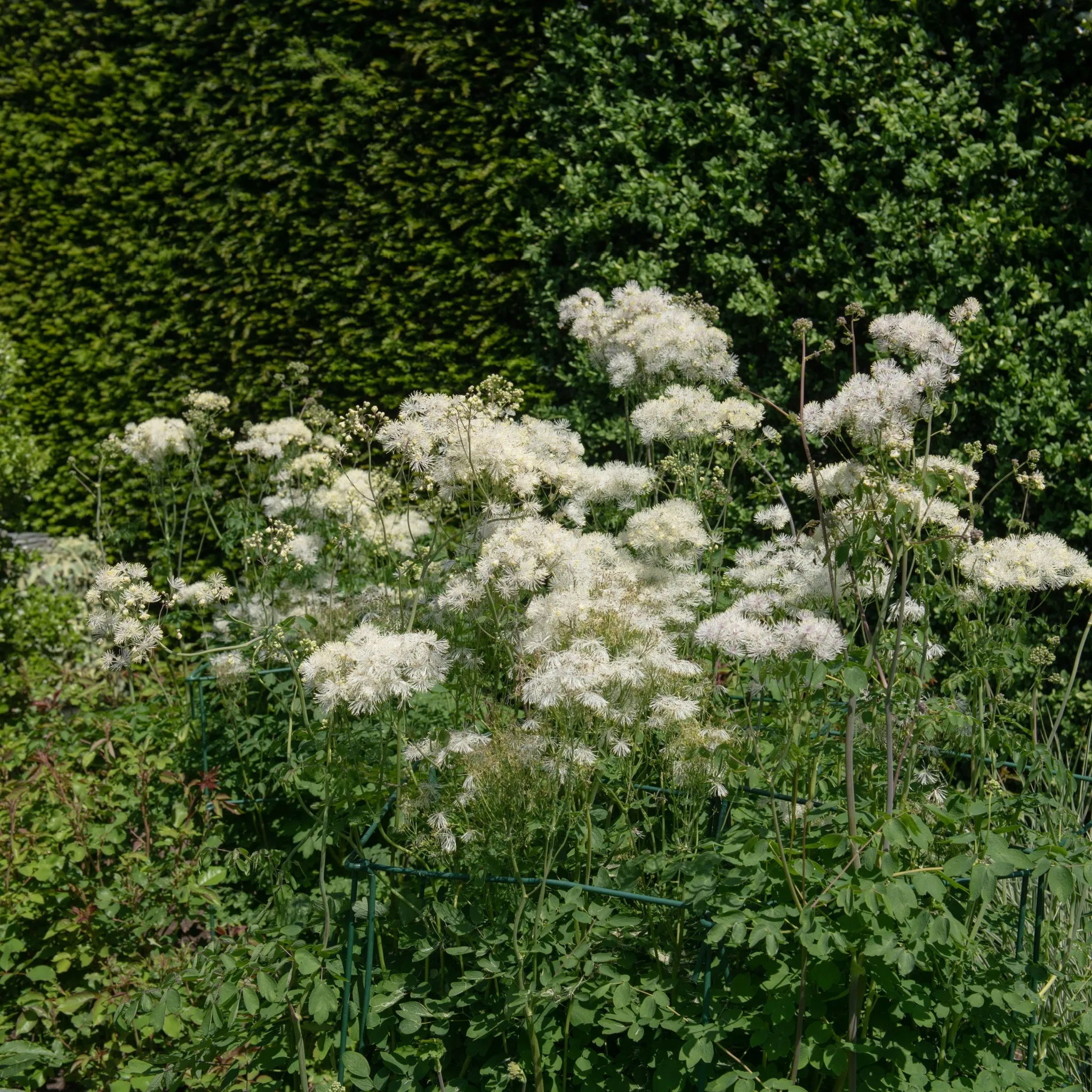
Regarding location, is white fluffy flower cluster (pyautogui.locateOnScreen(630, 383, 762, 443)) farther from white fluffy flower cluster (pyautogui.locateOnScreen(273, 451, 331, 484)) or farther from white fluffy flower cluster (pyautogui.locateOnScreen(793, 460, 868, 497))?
white fluffy flower cluster (pyautogui.locateOnScreen(273, 451, 331, 484))

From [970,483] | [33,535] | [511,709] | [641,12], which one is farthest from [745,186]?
[33,535]

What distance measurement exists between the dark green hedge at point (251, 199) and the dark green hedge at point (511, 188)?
18 millimetres

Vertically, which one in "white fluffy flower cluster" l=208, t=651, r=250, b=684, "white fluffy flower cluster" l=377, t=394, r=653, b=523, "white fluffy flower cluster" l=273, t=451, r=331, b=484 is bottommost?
"white fluffy flower cluster" l=208, t=651, r=250, b=684

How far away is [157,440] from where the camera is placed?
3865mm

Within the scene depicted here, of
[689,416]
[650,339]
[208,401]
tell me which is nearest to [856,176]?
[650,339]

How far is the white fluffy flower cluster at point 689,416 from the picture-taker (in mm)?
3020

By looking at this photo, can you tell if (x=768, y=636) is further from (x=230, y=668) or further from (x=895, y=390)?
(x=230, y=668)

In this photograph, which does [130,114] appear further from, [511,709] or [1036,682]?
[1036,682]

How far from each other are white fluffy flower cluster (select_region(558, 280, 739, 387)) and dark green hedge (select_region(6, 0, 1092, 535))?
4.51ft

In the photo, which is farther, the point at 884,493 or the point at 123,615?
the point at 123,615

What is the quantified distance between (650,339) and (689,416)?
0.32m

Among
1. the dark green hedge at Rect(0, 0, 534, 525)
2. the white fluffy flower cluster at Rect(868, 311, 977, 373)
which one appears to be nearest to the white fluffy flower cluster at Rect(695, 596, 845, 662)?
the white fluffy flower cluster at Rect(868, 311, 977, 373)

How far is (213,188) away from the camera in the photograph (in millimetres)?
5949

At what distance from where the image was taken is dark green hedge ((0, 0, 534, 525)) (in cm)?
552
